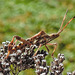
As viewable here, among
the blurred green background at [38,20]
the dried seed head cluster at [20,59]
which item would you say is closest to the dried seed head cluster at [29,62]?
the dried seed head cluster at [20,59]

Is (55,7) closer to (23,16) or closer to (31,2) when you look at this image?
(31,2)

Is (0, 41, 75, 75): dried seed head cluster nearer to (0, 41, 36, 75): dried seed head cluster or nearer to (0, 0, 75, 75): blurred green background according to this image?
(0, 41, 36, 75): dried seed head cluster

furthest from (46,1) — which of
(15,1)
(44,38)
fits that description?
(44,38)

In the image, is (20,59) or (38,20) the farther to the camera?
(38,20)

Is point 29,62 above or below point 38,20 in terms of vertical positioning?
below

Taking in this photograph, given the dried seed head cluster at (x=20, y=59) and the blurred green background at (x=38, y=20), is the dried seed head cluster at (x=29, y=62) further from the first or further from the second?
the blurred green background at (x=38, y=20)

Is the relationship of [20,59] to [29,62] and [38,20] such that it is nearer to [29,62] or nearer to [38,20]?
[29,62]

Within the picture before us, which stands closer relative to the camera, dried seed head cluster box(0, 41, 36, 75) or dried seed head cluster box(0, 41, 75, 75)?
dried seed head cluster box(0, 41, 75, 75)

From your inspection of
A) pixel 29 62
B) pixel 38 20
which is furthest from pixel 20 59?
pixel 38 20

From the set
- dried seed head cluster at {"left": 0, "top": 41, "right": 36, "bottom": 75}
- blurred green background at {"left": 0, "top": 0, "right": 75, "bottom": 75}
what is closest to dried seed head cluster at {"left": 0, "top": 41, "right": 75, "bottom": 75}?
dried seed head cluster at {"left": 0, "top": 41, "right": 36, "bottom": 75}
